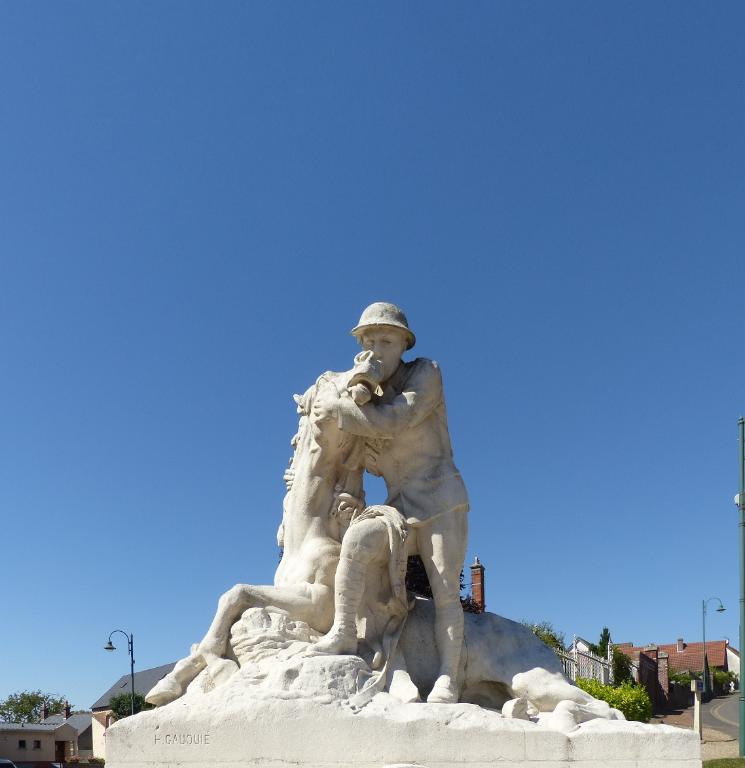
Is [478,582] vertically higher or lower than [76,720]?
higher

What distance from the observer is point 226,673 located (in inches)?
238

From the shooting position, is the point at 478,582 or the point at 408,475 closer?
the point at 408,475

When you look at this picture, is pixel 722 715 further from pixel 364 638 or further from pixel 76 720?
pixel 76 720

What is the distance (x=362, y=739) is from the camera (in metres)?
5.66

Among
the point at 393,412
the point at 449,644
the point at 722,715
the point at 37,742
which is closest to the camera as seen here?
the point at 449,644

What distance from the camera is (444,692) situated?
611cm

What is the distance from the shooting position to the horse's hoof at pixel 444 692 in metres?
6.05

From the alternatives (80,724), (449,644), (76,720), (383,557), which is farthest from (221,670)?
(76,720)

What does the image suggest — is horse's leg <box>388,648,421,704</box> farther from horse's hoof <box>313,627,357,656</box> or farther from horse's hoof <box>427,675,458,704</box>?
horse's hoof <box>313,627,357,656</box>

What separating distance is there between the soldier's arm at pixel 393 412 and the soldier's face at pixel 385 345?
0.74 ft

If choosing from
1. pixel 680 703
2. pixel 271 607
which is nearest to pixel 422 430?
pixel 271 607

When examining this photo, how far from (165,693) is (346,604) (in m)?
1.36

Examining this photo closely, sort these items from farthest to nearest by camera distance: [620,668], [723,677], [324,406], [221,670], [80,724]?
[723,677] → [80,724] → [620,668] → [324,406] → [221,670]

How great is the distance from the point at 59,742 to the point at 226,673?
167 ft
